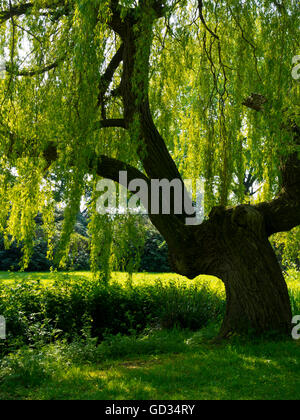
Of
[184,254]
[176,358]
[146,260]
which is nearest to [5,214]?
[184,254]

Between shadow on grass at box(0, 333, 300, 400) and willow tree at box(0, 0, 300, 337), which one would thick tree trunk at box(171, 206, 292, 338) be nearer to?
willow tree at box(0, 0, 300, 337)

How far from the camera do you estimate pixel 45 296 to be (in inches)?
279

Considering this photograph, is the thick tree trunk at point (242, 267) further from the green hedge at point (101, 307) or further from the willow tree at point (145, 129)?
the green hedge at point (101, 307)

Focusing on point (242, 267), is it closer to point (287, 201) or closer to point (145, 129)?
point (287, 201)

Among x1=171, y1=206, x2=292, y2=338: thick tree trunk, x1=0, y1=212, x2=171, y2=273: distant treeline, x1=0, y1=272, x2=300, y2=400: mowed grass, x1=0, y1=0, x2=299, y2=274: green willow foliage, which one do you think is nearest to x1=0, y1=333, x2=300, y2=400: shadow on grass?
x1=0, y1=272, x2=300, y2=400: mowed grass

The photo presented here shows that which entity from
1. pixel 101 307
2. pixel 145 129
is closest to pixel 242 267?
pixel 145 129

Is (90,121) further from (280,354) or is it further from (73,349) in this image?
(280,354)

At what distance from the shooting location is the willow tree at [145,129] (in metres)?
4.62

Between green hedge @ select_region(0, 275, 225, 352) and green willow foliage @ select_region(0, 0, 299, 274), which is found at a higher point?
green willow foliage @ select_region(0, 0, 299, 274)

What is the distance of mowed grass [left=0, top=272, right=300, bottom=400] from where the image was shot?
3.40m

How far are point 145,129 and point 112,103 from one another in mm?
1165

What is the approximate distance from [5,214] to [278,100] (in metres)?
3.60

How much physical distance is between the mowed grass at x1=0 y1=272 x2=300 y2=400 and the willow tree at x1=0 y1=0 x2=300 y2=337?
2.05ft
